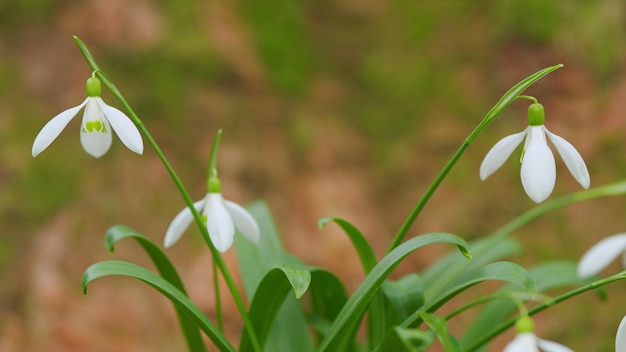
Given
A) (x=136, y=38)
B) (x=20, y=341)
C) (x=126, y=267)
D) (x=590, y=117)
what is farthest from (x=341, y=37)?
(x=126, y=267)

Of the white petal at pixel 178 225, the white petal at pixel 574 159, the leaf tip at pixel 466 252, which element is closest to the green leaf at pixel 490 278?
the leaf tip at pixel 466 252

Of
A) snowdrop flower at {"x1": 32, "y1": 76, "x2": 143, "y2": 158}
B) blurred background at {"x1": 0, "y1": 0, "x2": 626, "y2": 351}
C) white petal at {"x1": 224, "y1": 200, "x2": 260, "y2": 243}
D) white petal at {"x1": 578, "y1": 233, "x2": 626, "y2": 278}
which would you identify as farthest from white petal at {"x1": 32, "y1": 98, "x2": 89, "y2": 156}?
blurred background at {"x1": 0, "y1": 0, "x2": 626, "y2": 351}

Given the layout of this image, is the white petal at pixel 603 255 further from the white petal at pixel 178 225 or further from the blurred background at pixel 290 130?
the blurred background at pixel 290 130

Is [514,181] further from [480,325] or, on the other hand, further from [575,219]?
[480,325]

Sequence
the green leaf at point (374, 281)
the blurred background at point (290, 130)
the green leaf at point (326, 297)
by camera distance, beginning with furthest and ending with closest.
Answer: the blurred background at point (290, 130) < the green leaf at point (326, 297) < the green leaf at point (374, 281)

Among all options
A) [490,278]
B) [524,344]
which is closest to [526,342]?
[524,344]

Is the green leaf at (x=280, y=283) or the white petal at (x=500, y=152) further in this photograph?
the green leaf at (x=280, y=283)

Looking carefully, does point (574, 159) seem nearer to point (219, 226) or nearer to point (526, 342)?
point (526, 342)

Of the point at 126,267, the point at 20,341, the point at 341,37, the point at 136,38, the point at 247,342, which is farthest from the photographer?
the point at 341,37
